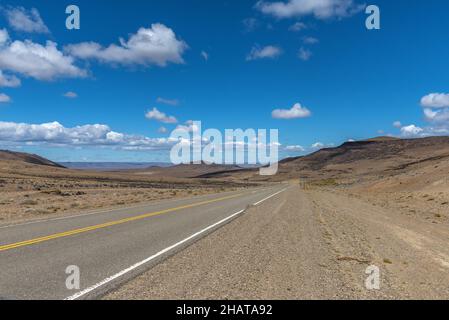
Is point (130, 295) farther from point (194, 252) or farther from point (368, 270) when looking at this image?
point (368, 270)

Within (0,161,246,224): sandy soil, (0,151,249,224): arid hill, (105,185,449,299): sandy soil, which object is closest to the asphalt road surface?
(105,185,449,299): sandy soil

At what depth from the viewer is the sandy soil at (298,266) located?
24.2ft

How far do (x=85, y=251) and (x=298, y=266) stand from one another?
524 cm

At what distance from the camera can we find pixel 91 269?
28.7ft

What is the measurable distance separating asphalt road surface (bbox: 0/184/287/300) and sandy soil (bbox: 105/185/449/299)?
59 cm

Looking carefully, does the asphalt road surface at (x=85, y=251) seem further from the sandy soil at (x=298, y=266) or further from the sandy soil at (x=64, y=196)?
the sandy soil at (x=64, y=196)

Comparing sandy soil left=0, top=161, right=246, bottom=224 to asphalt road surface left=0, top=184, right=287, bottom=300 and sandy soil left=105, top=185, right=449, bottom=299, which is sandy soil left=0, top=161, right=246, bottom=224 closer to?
asphalt road surface left=0, top=184, right=287, bottom=300

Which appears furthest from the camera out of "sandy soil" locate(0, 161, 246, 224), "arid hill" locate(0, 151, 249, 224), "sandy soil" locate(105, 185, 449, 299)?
"arid hill" locate(0, 151, 249, 224)

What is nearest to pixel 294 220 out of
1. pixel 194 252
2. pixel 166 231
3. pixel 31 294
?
pixel 166 231

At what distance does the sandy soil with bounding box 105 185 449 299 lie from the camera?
7.38 metres

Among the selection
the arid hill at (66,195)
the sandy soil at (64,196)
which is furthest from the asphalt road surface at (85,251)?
the arid hill at (66,195)

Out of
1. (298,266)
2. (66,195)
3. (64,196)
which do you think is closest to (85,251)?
(298,266)

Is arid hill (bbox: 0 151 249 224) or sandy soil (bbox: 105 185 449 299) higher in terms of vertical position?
sandy soil (bbox: 105 185 449 299)

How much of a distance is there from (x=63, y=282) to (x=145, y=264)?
2.02 m
